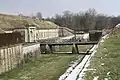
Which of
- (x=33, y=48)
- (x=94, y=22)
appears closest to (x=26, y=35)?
(x=33, y=48)

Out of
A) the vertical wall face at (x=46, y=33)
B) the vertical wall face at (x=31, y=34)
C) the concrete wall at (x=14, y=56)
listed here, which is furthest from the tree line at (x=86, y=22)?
the concrete wall at (x=14, y=56)

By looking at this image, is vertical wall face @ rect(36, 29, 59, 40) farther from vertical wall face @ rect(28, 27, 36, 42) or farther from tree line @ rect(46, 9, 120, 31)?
tree line @ rect(46, 9, 120, 31)

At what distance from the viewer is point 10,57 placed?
20.9m

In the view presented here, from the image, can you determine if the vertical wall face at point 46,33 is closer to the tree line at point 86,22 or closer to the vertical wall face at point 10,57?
the tree line at point 86,22

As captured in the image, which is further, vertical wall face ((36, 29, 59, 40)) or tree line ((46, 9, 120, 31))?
tree line ((46, 9, 120, 31))

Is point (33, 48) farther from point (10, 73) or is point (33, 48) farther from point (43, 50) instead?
point (10, 73)

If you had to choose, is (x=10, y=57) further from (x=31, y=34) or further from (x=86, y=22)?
(x=86, y=22)

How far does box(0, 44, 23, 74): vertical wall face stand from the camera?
19105mm

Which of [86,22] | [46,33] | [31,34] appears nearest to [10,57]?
[31,34]

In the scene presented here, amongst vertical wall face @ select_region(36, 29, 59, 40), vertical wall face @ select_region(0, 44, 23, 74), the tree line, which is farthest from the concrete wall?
the tree line

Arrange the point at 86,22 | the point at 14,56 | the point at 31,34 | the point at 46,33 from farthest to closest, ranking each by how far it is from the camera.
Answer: the point at 86,22 → the point at 46,33 → the point at 31,34 → the point at 14,56

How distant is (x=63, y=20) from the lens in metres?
115

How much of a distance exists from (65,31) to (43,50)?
37.3 m

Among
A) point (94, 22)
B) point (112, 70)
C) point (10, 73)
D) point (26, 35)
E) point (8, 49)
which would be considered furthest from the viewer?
point (94, 22)
